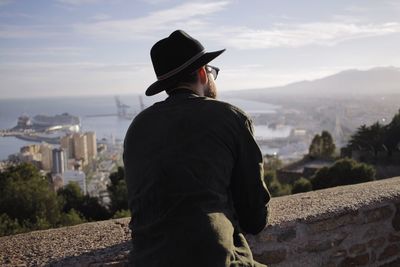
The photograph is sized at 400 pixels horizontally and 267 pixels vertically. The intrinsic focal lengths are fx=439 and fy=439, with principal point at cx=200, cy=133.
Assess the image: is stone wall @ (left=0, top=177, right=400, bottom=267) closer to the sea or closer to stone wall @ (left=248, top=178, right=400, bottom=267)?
stone wall @ (left=248, top=178, right=400, bottom=267)

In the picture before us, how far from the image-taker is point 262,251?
7.22ft

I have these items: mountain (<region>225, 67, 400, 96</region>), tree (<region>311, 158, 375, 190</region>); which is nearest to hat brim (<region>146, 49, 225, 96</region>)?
tree (<region>311, 158, 375, 190</region>)

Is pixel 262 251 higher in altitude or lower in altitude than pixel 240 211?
lower

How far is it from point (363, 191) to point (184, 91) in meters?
1.87

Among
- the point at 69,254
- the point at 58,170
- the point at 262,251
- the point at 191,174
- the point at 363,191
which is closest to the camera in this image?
the point at 191,174

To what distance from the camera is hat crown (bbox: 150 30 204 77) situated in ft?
4.61

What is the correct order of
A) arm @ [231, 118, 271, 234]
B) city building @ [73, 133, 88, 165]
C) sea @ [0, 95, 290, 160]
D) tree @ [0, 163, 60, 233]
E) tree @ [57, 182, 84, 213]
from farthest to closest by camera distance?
sea @ [0, 95, 290, 160] → city building @ [73, 133, 88, 165] → tree @ [57, 182, 84, 213] → tree @ [0, 163, 60, 233] → arm @ [231, 118, 271, 234]

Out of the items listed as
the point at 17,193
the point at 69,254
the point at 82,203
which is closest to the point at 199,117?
the point at 69,254

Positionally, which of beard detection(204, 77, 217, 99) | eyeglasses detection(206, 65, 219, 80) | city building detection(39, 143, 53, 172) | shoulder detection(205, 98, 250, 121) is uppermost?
eyeglasses detection(206, 65, 219, 80)

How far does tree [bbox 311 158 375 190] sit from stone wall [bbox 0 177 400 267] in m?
11.4

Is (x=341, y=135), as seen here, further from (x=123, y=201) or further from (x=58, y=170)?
(x=123, y=201)

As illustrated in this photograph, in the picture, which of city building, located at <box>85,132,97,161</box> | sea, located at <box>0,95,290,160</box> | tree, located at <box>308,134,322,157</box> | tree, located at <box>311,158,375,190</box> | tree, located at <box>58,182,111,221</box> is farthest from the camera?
Answer: sea, located at <box>0,95,290,160</box>

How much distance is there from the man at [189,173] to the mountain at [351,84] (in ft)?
147

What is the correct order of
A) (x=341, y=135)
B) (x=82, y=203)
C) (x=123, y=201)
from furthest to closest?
1. (x=341, y=135)
2. (x=82, y=203)
3. (x=123, y=201)
